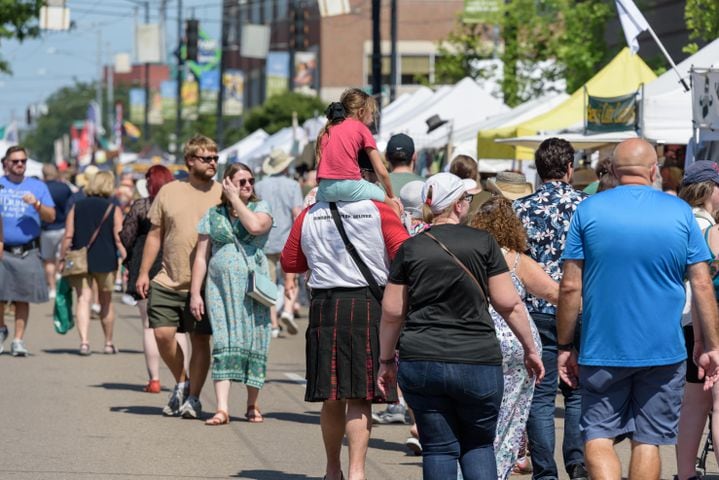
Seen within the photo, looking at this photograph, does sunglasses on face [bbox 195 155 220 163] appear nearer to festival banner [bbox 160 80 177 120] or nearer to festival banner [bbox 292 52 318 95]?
festival banner [bbox 292 52 318 95]

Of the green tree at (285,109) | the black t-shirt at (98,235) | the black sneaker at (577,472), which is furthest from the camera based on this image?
the green tree at (285,109)

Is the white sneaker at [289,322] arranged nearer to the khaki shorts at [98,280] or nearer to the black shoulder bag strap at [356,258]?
the khaki shorts at [98,280]

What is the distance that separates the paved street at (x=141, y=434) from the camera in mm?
9391

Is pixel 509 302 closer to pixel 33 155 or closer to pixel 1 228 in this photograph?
pixel 1 228

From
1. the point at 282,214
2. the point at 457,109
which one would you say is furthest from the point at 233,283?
the point at 457,109

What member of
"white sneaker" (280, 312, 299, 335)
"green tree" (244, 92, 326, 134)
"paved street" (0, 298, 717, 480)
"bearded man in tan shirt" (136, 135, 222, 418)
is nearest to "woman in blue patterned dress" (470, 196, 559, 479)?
"paved street" (0, 298, 717, 480)

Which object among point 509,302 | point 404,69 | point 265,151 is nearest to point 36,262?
point 509,302

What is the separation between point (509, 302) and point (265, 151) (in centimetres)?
2961

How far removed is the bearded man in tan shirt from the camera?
451 inches

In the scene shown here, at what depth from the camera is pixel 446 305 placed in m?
6.80

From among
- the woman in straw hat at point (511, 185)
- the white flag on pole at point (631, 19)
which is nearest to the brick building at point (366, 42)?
the white flag on pole at point (631, 19)

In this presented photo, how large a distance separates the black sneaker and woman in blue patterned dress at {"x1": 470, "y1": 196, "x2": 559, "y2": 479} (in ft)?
2.65

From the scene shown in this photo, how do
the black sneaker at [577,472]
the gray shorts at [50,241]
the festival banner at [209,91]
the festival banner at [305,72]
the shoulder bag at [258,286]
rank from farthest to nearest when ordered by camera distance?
the festival banner at [209,91], the festival banner at [305,72], the gray shorts at [50,241], the shoulder bag at [258,286], the black sneaker at [577,472]

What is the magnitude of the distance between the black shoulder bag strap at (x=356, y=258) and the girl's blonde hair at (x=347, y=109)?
359 mm
